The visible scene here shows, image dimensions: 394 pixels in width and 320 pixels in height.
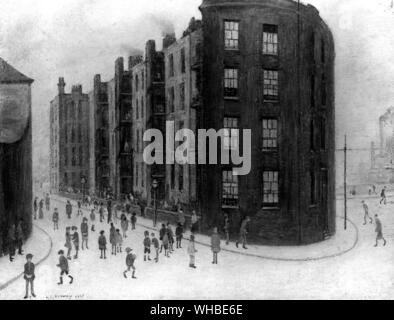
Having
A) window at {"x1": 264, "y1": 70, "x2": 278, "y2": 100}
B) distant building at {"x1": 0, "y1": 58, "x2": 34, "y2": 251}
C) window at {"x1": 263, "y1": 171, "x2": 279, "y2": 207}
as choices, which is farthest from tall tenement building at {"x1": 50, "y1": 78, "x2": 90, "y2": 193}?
window at {"x1": 263, "y1": 171, "x2": 279, "y2": 207}

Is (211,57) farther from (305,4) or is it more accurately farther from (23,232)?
(23,232)

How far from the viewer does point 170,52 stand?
29.3 meters

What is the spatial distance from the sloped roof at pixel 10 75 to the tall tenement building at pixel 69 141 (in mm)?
1583

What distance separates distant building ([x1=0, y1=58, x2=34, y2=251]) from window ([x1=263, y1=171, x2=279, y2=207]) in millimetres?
10456

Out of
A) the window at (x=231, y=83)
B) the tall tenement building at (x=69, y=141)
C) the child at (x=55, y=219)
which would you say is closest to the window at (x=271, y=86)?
the window at (x=231, y=83)

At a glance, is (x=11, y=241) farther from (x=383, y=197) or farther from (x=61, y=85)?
(x=383, y=197)

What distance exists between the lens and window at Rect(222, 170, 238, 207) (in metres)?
24.9

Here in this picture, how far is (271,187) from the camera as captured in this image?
2516cm

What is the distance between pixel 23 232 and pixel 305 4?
15.7 meters

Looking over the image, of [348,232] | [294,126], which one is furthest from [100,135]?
[348,232]

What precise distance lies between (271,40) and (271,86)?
6.70ft

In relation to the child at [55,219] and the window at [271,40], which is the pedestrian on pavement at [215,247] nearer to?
the child at [55,219]

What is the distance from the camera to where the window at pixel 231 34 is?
24594 millimetres

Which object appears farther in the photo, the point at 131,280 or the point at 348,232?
the point at 348,232
